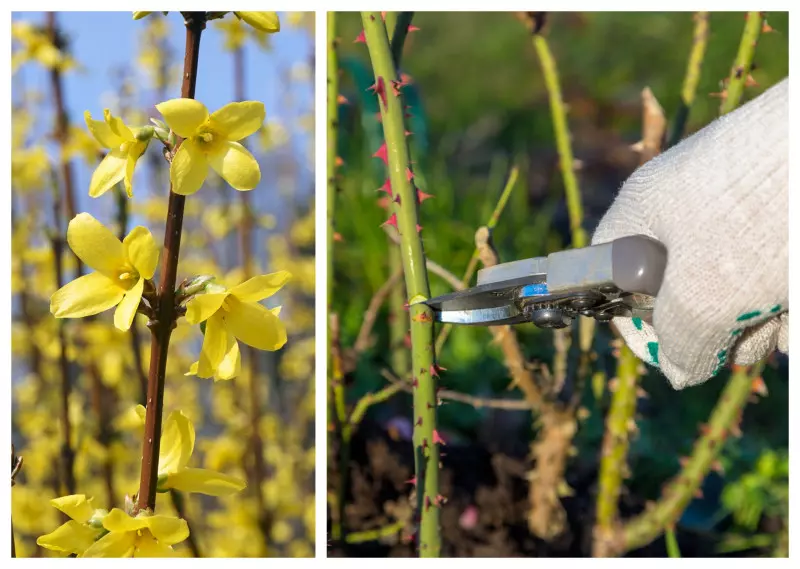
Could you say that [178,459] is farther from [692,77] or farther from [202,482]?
[692,77]

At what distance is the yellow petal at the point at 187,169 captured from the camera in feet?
1.94

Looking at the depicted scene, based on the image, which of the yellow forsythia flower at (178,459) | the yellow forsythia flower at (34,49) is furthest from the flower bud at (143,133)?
the yellow forsythia flower at (34,49)

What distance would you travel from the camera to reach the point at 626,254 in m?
0.57

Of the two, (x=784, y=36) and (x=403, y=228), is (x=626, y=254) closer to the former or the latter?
(x=403, y=228)

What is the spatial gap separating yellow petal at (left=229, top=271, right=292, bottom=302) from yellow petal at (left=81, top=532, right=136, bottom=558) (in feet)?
0.64

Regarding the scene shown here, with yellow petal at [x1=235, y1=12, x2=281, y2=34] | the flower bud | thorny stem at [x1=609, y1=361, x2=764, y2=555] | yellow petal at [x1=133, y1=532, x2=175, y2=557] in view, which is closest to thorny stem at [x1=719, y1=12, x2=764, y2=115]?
thorny stem at [x1=609, y1=361, x2=764, y2=555]

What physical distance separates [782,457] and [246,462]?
97 centimetres

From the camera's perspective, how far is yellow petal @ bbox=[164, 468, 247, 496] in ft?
2.08

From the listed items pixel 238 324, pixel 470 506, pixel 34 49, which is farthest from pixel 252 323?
pixel 470 506

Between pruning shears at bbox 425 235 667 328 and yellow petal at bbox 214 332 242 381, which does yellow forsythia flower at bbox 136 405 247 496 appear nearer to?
yellow petal at bbox 214 332 242 381

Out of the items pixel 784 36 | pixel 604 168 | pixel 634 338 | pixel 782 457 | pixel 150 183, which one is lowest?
pixel 782 457

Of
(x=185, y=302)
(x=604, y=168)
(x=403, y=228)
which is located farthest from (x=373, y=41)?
(x=604, y=168)

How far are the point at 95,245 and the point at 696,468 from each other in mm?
872

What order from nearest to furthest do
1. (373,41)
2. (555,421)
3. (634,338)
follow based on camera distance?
(634,338) → (373,41) → (555,421)
